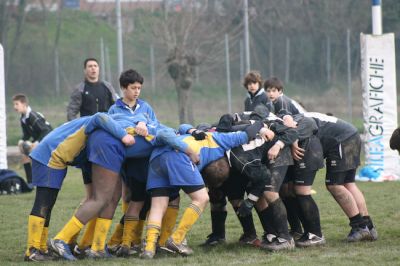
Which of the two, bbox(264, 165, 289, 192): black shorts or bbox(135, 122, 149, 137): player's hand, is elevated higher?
bbox(135, 122, 149, 137): player's hand

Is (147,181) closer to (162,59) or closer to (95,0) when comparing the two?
(162,59)

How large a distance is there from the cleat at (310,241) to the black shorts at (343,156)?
0.71 m

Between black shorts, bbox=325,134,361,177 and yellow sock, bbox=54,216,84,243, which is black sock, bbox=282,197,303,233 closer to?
black shorts, bbox=325,134,361,177

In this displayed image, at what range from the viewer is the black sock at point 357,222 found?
892 centimetres

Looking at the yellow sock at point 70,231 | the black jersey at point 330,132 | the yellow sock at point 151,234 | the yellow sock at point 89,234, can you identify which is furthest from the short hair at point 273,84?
the yellow sock at point 70,231

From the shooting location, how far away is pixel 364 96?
1470 centimetres

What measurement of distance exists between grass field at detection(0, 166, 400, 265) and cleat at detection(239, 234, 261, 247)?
0.10 m

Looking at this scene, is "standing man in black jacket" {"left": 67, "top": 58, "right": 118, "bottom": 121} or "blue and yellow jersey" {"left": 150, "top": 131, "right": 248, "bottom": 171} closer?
"blue and yellow jersey" {"left": 150, "top": 131, "right": 248, "bottom": 171}

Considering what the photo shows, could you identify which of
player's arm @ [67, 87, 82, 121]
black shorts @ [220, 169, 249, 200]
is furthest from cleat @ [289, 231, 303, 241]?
player's arm @ [67, 87, 82, 121]

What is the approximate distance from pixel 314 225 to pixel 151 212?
1690 mm

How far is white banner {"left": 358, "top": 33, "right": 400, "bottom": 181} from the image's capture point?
47.8 ft

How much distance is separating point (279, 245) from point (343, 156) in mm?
1248

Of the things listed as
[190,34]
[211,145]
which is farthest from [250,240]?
[190,34]

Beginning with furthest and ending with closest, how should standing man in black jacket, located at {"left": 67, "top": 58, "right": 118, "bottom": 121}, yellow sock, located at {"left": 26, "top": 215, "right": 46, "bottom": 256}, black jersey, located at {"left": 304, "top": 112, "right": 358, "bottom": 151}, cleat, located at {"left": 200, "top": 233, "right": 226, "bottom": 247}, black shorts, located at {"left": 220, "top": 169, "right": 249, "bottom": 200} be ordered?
standing man in black jacket, located at {"left": 67, "top": 58, "right": 118, "bottom": 121}
black jersey, located at {"left": 304, "top": 112, "right": 358, "bottom": 151}
cleat, located at {"left": 200, "top": 233, "right": 226, "bottom": 247}
black shorts, located at {"left": 220, "top": 169, "right": 249, "bottom": 200}
yellow sock, located at {"left": 26, "top": 215, "right": 46, "bottom": 256}
